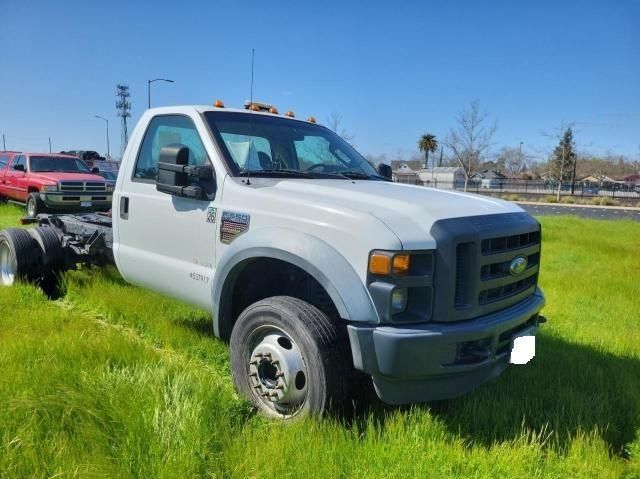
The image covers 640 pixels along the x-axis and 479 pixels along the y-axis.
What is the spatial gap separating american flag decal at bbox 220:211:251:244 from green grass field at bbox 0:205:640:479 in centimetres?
91

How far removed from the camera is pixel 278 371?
10.1 ft

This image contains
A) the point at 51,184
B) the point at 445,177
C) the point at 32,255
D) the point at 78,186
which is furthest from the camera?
the point at 445,177

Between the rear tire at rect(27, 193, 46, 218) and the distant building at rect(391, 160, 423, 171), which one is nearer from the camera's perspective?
the rear tire at rect(27, 193, 46, 218)

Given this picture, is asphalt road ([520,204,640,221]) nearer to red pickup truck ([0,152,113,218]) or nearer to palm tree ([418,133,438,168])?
red pickup truck ([0,152,113,218])

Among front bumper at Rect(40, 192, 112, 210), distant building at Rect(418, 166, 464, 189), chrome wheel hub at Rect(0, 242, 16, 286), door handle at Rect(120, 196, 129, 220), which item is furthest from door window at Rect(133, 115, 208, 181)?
distant building at Rect(418, 166, 464, 189)

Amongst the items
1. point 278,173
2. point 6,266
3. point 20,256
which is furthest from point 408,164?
point 278,173

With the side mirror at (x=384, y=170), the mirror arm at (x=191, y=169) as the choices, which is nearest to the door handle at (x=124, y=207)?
the mirror arm at (x=191, y=169)

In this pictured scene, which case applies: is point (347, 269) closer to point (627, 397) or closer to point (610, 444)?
point (610, 444)

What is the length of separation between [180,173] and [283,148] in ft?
3.09

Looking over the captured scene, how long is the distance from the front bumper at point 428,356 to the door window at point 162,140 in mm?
2028

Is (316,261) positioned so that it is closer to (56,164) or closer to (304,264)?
(304,264)

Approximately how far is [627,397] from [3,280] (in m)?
6.22

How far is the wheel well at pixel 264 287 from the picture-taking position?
134 inches

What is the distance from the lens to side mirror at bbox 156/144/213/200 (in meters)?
3.54
